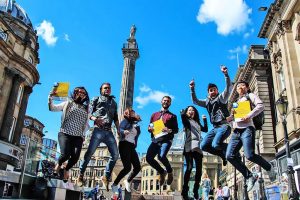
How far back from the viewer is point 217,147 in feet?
23.4

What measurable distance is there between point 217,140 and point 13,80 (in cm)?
3448

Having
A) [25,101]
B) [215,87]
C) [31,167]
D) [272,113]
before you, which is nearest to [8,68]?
[25,101]

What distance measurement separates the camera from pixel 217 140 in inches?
280

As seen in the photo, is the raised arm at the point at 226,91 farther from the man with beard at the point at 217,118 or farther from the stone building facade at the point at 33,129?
the stone building facade at the point at 33,129

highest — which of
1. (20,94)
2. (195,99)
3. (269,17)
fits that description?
(269,17)

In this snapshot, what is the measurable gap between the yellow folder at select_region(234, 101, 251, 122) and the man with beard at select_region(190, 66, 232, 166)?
71 centimetres

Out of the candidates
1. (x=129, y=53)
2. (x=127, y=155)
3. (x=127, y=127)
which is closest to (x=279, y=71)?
(x=127, y=127)

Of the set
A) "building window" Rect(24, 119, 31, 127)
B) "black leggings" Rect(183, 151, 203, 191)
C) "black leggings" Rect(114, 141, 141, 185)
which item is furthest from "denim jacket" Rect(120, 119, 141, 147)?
"building window" Rect(24, 119, 31, 127)

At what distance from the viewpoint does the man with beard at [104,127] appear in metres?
7.59

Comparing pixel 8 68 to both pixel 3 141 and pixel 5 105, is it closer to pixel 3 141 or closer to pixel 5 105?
pixel 5 105

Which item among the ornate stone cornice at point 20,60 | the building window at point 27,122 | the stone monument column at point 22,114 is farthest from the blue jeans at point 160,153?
the building window at point 27,122

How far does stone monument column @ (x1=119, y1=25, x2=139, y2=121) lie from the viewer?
54.2m

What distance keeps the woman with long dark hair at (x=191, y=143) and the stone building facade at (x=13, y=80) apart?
25.0m

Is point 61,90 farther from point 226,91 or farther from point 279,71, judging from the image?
point 279,71
